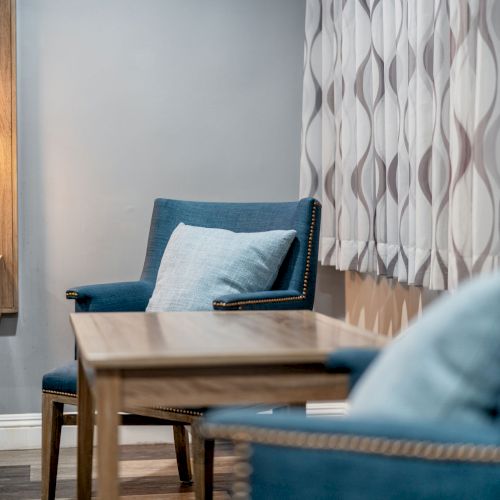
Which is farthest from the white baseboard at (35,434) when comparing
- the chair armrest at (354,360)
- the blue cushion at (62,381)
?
the chair armrest at (354,360)

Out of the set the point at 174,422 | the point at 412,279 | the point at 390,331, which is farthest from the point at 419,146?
the point at 174,422

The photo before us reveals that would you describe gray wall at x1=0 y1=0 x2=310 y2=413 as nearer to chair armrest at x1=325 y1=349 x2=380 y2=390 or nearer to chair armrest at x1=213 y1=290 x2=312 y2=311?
chair armrest at x1=213 y1=290 x2=312 y2=311

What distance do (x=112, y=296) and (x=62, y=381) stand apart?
1.37 ft

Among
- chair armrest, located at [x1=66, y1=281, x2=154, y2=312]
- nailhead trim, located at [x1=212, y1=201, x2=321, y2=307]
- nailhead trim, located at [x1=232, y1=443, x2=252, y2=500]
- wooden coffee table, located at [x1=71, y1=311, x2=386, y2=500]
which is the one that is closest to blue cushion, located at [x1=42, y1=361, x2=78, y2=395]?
chair armrest, located at [x1=66, y1=281, x2=154, y2=312]

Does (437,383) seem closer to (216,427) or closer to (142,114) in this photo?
(216,427)

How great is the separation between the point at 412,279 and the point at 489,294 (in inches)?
67.5

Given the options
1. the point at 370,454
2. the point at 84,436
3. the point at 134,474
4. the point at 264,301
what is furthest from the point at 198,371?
the point at 134,474

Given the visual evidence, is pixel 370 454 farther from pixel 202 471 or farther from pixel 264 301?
pixel 264 301

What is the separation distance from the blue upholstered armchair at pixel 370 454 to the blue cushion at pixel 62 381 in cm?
160

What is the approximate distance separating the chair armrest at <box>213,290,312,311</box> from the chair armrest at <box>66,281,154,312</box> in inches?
20.3

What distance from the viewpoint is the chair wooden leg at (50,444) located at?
2.76 m

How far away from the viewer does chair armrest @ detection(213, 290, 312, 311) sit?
2.61 meters

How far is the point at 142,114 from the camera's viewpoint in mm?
3736

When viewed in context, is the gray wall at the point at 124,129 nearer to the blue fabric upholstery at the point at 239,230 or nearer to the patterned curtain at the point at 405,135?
the patterned curtain at the point at 405,135
